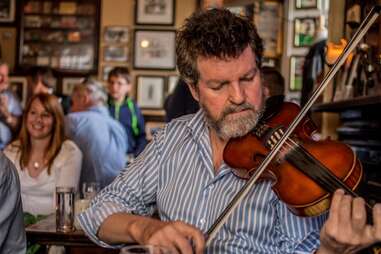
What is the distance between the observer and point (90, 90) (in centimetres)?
424

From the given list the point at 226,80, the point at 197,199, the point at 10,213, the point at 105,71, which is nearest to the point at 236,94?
the point at 226,80

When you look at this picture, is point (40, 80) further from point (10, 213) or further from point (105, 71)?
point (10, 213)

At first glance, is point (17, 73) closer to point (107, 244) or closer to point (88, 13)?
point (88, 13)

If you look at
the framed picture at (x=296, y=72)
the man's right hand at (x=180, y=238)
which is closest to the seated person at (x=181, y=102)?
the framed picture at (x=296, y=72)

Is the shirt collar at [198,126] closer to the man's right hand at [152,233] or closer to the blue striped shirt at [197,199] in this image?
the blue striped shirt at [197,199]

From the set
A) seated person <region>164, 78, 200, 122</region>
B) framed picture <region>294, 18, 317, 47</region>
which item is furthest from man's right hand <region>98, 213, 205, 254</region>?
framed picture <region>294, 18, 317, 47</region>

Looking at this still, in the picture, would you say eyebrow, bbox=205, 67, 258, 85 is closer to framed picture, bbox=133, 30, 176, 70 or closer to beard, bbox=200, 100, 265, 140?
beard, bbox=200, 100, 265, 140

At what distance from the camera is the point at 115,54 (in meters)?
5.88

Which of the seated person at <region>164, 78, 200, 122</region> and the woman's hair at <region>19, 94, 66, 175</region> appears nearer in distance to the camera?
the seated person at <region>164, 78, 200, 122</region>

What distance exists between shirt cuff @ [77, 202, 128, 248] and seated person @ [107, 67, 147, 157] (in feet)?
10.7

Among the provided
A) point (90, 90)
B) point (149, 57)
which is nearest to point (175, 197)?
point (90, 90)

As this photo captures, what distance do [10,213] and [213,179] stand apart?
55 centimetres

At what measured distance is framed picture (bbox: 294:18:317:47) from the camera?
433 centimetres

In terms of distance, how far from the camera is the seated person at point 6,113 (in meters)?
3.89
